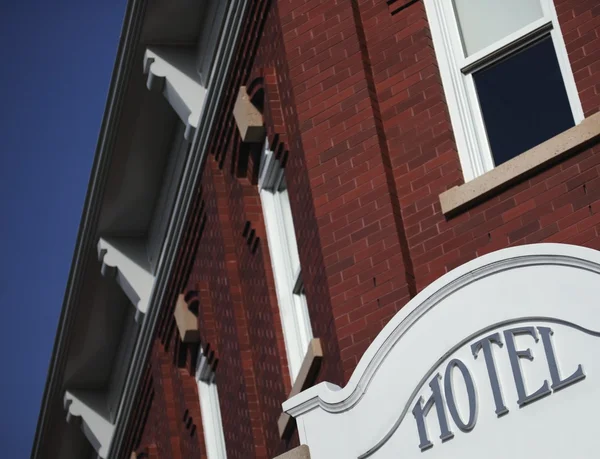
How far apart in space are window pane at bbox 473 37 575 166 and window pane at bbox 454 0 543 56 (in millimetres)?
256

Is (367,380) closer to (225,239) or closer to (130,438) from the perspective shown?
(225,239)

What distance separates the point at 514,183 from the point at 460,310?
1.32 m

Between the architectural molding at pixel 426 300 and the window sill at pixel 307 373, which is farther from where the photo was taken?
the window sill at pixel 307 373

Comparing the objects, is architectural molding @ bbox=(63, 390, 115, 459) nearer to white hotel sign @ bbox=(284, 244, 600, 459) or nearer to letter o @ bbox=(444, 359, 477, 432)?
white hotel sign @ bbox=(284, 244, 600, 459)

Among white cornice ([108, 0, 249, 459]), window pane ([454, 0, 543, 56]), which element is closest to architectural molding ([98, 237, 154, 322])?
white cornice ([108, 0, 249, 459])

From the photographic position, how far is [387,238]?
11.4 meters

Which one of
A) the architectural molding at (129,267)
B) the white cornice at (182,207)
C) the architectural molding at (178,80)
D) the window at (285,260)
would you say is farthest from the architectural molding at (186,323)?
the window at (285,260)

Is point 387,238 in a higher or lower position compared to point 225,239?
lower

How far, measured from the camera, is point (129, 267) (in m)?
19.8

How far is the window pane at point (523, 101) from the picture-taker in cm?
1106

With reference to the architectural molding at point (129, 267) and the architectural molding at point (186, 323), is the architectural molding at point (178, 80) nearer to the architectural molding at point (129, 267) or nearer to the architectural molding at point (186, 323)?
the architectural molding at point (186, 323)

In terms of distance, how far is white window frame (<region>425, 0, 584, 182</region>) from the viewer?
11250mm

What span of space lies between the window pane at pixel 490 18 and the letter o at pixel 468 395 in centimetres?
322

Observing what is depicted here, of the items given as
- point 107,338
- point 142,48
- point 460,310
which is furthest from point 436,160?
point 107,338
